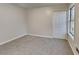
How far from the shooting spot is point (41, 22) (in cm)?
361

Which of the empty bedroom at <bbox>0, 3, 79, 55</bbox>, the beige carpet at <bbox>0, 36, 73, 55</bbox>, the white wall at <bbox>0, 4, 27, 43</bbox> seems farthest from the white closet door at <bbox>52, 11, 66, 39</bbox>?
the white wall at <bbox>0, 4, 27, 43</bbox>

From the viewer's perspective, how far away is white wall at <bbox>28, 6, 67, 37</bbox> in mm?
3154

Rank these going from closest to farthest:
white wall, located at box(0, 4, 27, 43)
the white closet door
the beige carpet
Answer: the beige carpet → the white closet door → white wall, located at box(0, 4, 27, 43)

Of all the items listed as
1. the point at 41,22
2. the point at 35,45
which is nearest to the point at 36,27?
the point at 41,22

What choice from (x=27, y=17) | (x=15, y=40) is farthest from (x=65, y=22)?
(x=15, y=40)

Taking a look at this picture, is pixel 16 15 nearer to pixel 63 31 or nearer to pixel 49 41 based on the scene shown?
pixel 49 41

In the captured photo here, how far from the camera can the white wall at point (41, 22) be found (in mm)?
3154

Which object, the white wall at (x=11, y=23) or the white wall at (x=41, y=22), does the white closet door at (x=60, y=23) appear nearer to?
the white wall at (x=41, y=22)

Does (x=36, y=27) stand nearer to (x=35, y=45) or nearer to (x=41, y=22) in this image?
(x=41, y=22)

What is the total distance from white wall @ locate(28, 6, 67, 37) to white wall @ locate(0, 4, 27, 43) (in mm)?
229

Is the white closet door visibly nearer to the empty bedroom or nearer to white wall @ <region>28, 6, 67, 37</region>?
the empty bedroom

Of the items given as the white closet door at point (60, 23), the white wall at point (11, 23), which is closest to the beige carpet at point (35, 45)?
the white closet door at point (60, 23)

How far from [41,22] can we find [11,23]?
3.39 ft

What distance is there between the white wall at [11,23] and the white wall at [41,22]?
0.23 metres
